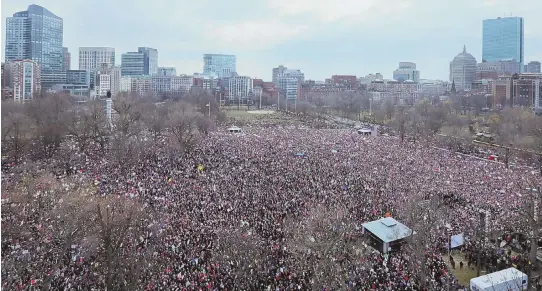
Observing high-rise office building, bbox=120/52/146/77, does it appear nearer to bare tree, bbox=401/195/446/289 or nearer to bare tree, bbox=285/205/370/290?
bare tree, bbox=285/205/370/290

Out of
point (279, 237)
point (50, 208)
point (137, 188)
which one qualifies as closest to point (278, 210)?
point (279, 237)

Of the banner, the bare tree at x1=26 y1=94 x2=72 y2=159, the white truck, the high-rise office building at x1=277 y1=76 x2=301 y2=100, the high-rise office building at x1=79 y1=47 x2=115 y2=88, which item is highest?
the high-rise office building at x1=79 y1=47 x2=115 y2=88

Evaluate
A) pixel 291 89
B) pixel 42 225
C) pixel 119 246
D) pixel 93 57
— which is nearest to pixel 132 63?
pixel 93 57

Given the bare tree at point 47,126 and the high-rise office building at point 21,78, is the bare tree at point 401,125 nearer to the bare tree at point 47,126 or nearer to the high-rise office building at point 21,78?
the bare tree at point 47,126

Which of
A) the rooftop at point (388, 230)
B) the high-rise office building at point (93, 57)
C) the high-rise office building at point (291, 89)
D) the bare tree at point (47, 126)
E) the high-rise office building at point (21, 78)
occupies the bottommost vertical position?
the rooftop at point (388, 230)

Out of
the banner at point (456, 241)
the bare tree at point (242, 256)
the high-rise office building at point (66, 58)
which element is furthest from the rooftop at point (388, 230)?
the high-rise office building at point (66, 58)

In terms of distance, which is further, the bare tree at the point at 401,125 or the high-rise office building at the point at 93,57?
the high-rise office building at the point at 93,57

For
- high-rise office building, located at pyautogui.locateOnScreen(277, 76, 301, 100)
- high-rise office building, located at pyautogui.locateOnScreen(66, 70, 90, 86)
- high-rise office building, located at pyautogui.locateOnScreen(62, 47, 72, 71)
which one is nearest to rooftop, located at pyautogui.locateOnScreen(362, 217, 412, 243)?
high-rise office building, located at pyautogui.locateOnScreen(277, 76, 301, 100)
